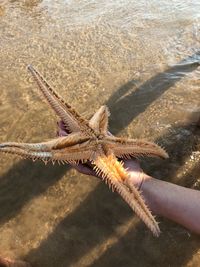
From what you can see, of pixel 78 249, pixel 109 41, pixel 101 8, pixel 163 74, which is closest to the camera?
pixel 78 249

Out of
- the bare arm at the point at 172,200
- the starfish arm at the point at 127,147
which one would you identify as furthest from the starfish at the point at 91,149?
the bare arm at the point at 172,200

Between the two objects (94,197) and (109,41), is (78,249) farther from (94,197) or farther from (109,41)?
(109,41)

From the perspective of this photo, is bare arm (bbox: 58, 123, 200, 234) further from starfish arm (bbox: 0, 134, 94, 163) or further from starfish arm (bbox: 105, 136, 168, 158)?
starfish arm (bbox: 0, 134, 94, 163)

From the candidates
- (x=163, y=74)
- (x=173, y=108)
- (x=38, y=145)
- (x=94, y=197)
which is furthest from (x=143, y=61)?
(x=38, y=145)

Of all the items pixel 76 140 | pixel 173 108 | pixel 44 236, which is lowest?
pixel 44 236

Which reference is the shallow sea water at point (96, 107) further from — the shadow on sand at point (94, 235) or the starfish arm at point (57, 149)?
the starfish arm at point (57, 149)

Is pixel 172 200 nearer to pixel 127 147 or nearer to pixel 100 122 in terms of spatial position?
pixel 127 147
